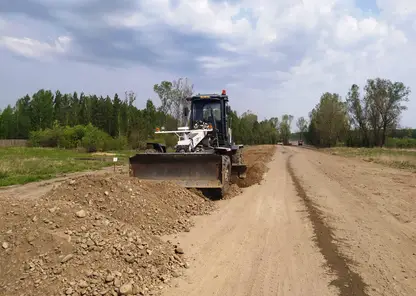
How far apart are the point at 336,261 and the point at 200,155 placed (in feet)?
17.9

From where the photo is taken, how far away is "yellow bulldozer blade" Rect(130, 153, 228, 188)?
10.2 meters

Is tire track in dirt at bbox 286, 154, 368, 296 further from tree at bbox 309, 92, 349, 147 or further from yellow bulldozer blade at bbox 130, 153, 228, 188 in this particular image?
tree at bbox 309, 92, 349, 147

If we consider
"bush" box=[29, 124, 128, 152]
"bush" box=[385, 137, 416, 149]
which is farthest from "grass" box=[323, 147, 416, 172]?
"bush" box=[385, 137, 416, 149]

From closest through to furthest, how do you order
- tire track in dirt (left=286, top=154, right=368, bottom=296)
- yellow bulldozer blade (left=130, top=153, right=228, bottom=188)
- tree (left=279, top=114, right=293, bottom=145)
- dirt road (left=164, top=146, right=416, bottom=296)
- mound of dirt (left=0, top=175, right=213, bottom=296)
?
1. mound of dirt (left=0, top=175, right=213, bottom=296)
2. tire track in dirt (left=286, top=154, right=368, bottom=296)
3. dirt road (left=164, top=146, right=416, bottom=296)
4. yellow bulldozer blade (left=130, top=153, right=228, bottom=188)
5. tree (left=279, top=114, right=293, bottom=145)

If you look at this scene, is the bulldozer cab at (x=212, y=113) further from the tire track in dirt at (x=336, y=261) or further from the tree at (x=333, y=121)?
the tree at (x=333, y=121)

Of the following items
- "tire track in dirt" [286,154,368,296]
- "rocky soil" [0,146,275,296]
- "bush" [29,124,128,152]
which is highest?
"bush" [29,124,128,152]

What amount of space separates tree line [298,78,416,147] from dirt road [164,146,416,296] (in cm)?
6392

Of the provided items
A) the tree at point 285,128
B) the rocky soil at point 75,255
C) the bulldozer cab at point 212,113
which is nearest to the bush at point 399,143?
the tree at point 285,128

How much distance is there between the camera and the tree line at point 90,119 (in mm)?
48812

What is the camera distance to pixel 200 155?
10.3 metres

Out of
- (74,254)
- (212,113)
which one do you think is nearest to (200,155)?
(212,113)

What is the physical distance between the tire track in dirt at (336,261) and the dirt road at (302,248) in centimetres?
1

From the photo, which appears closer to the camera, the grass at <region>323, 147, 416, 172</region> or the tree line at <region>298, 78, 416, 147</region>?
the grass at <region>323, 147, 416, 172</region>

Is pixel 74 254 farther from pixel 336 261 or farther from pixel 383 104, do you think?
pixel 383 104
